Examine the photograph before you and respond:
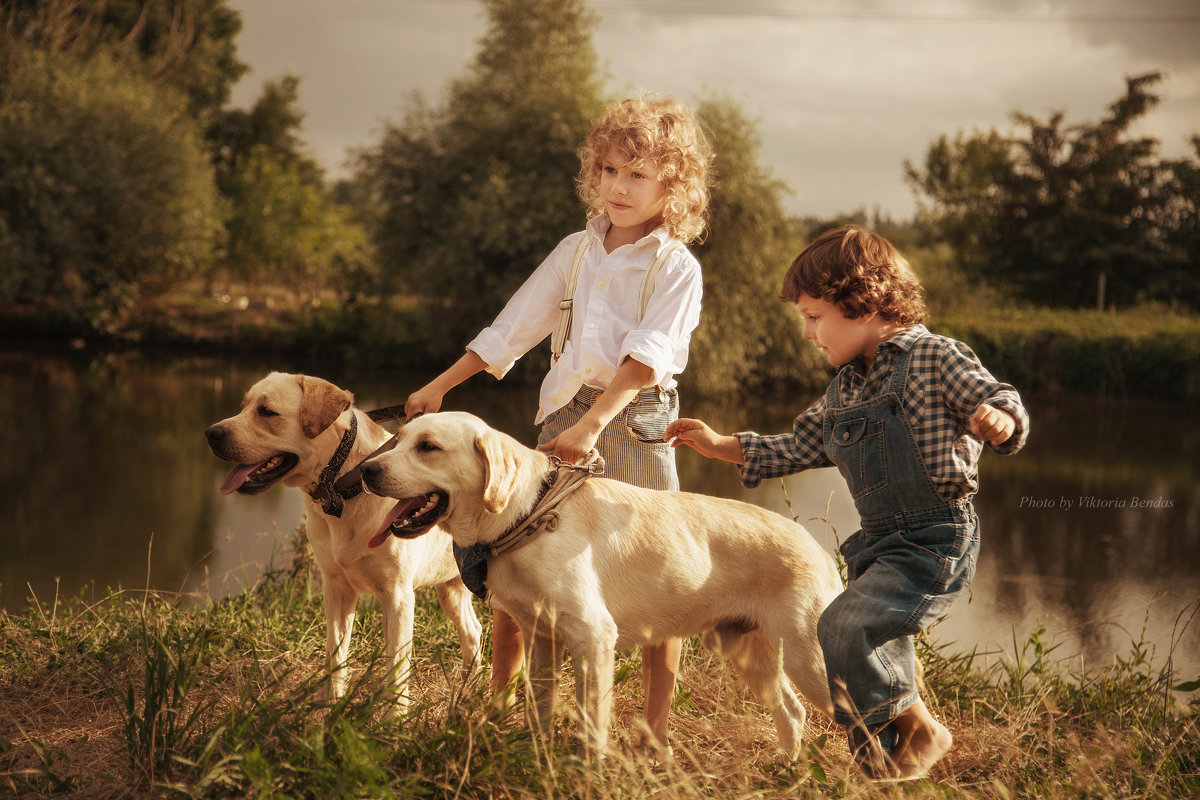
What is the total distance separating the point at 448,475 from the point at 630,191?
4.39ft

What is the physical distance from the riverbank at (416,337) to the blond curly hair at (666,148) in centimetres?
1871

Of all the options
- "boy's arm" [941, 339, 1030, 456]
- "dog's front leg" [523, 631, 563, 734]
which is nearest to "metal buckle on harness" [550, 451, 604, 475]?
"dog's front leg" [523, 631, 563, 734]

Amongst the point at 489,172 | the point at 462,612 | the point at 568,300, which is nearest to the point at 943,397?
the point at 568,300

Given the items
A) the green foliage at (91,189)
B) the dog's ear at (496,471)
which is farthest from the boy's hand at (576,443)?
the green foliage at (91,189)

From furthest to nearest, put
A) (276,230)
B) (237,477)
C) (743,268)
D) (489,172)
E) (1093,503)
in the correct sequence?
(276,230) → (489,172) → (743,268) → (1093,503) → (237,477)

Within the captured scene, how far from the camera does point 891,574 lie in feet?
9.59

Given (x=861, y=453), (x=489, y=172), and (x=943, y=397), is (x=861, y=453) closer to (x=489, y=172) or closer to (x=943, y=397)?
(x=943, y=397)

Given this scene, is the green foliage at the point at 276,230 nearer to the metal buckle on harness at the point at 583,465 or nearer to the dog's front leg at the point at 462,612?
the dog's front leg at the point at 462,612

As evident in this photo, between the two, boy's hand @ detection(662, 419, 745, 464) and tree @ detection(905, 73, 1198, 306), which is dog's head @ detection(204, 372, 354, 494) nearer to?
boy's hand @ detection(662, 419, 745, 464)

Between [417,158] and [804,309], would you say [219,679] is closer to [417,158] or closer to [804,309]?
[804,309]

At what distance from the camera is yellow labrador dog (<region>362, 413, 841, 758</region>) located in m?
2.83

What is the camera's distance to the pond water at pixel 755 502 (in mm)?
7848

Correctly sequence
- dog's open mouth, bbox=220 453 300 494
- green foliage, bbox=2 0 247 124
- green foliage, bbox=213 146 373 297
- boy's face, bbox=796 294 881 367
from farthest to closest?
green foliage, bbox=213 146 373 297
green foliage, bbox=2 0 247 124
dog's open mouth, bbox=220 453 300 494
boy's face, bbox=796 294 881 367

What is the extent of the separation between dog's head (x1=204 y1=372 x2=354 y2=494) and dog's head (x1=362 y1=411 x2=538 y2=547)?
87cm
